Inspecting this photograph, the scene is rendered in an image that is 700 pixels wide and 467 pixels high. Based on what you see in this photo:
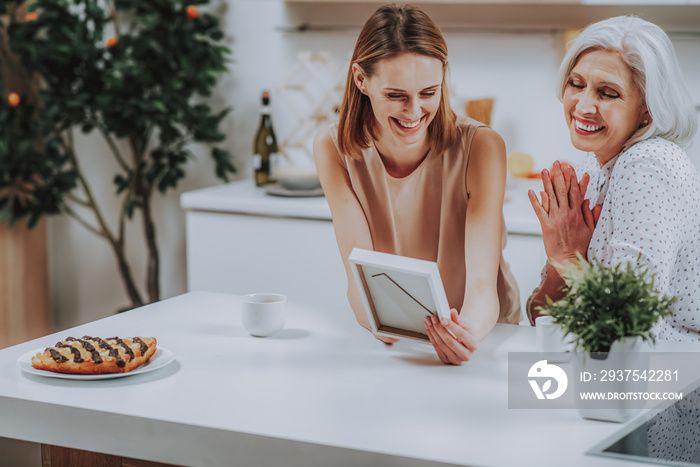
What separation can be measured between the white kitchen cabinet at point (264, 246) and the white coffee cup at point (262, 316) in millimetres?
1281

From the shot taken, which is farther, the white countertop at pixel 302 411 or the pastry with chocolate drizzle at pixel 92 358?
the pastry with chocolate drizzle at pixel 92 358

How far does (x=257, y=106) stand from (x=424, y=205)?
1.93 m

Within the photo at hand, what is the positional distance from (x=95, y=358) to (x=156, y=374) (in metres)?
0.09

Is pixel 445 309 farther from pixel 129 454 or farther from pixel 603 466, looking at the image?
pixel 129 454

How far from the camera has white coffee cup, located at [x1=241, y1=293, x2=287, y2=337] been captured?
1432 mm

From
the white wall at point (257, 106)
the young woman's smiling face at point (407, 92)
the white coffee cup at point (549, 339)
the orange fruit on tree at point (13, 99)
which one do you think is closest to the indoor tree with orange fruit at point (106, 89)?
the orange fruit on tree at point (13, 99)

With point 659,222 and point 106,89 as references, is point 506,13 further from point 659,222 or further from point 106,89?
point 659,222

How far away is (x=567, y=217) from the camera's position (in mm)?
1538

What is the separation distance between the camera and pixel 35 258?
370cm

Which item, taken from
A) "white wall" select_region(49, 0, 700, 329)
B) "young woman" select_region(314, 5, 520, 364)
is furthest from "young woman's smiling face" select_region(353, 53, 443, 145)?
"white wall" select_region(49, 0, 700, 329)

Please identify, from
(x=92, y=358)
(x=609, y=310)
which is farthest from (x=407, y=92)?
(x=92, y=358)

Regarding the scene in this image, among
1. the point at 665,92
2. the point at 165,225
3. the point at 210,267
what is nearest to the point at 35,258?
the point at 165,225

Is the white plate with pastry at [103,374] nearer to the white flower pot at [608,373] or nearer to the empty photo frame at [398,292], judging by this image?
the empty photo frame at [398,292]

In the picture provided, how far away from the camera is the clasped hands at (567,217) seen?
1533 mm
